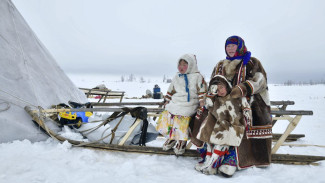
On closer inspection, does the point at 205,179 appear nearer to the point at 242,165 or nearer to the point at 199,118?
the point at 242,165

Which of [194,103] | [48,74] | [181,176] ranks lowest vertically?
[181,176]

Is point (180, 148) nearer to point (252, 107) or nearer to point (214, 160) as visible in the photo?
point (214, 160)

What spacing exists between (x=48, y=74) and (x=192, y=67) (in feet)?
11.9

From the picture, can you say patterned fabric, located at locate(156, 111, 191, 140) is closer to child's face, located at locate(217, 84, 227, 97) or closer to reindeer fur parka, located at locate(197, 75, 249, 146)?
reindeer fur parka, located at locate(197, 75, 249, 146)

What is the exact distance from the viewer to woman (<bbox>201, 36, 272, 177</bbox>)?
212 centimetres

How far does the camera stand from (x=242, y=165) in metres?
2.15

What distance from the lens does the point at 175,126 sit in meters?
2.64

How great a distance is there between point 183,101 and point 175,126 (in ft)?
1.20

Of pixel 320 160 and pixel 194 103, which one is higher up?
pixel 194 103

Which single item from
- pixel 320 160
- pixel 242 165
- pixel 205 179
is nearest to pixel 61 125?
pixel 205 179

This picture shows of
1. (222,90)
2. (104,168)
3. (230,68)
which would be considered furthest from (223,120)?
(104,168)

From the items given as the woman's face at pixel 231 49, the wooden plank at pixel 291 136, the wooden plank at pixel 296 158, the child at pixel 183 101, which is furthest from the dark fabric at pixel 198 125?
the wooden plank at pixel 291 136

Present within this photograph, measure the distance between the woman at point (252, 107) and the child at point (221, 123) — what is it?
0.33ft

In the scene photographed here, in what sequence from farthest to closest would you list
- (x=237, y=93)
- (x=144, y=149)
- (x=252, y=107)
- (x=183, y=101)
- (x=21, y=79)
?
1. (x=21, y=79)
2. (x=144, y=149)
3. (x=183, y=101)
4. (x=252, y=107)
5. (x=237, y=93)
